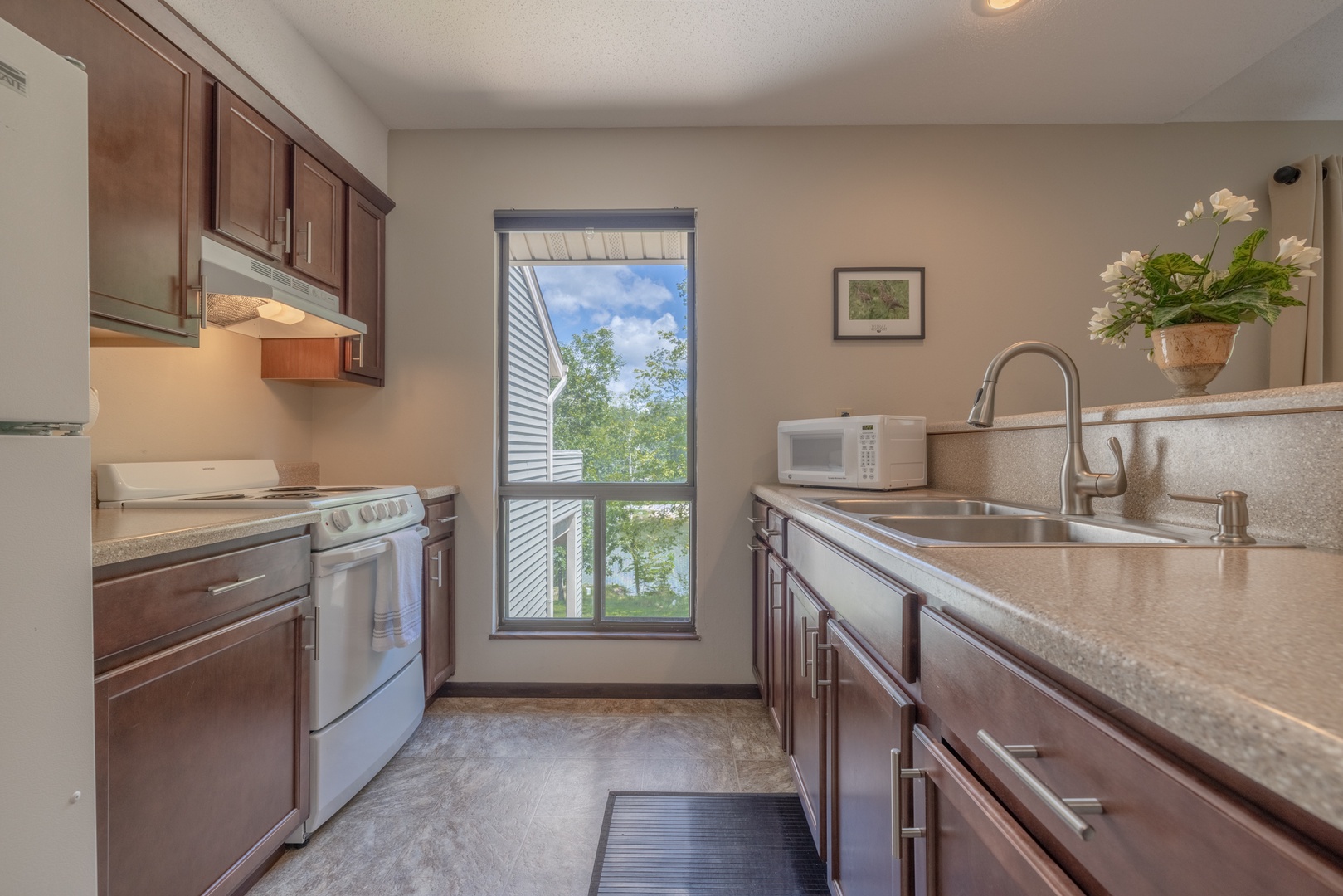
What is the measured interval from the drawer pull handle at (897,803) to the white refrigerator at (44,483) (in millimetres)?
1195

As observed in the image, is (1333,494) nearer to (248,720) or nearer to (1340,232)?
(248,720)

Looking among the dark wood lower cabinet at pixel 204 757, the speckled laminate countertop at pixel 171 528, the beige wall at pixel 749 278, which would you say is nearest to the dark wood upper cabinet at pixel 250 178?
the beige wall at pixel 749 278

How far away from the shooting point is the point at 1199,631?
1.51ft

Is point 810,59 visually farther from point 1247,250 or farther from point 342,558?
point 342,558

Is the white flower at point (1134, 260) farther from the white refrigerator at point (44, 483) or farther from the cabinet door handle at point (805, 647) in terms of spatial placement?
the white refrigerator at point (44, 483)

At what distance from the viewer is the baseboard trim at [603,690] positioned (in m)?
2.62

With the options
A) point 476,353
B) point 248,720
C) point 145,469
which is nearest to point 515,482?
point 476,353

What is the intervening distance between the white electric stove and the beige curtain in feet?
11.6

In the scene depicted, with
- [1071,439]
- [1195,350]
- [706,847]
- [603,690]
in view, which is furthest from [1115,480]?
[603,690]

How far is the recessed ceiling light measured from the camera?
1.89m

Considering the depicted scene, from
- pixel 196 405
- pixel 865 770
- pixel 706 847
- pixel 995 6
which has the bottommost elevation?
pixel 706 847

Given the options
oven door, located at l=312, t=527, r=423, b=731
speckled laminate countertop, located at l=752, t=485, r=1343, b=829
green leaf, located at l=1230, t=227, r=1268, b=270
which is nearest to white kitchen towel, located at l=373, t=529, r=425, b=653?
oven door, located at l=312, t=527, r=423, b=731

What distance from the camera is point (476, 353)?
2672 mm

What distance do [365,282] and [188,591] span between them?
1.68 meters
